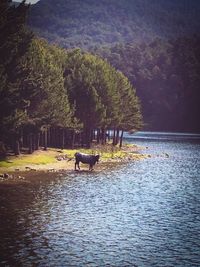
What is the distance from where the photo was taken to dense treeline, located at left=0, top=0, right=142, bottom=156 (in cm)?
5659

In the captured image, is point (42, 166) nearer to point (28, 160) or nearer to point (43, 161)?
point (28, 160)

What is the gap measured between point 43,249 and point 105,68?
80.0m

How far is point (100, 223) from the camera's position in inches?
1235

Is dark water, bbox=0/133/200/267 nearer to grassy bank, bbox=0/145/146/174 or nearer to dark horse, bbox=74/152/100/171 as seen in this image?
grassy bank, bbox=0/145/146/174

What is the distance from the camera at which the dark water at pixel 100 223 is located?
23.9 metres

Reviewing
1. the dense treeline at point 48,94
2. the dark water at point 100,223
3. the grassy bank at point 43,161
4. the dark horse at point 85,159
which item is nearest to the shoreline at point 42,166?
the grassy bank at point 43,161

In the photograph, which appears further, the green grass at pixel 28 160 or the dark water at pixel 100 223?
the green grass at pixel 28 160

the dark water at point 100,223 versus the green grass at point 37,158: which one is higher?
the green grass at point 37,158

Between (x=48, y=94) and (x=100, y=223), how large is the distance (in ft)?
136

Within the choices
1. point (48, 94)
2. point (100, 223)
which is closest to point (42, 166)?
point (48, 94)

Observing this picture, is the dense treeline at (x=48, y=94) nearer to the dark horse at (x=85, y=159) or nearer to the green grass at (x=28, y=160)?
the green grass at (x=28, y=160)

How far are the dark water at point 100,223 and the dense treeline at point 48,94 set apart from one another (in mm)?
14546

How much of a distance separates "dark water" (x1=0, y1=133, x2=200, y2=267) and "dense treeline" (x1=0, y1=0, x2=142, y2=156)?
14546 millimetres

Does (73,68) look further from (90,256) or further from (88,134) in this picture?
(90,256)
